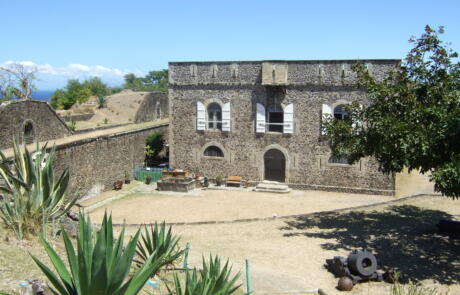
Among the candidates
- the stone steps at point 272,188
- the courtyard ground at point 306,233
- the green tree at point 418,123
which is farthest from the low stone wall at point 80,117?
the green tree at point 418,123

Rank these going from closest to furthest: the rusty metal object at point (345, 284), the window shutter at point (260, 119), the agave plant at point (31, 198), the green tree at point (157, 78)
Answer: the agave plant at point (31, 198), the rusty metal object at point (345, 284), the window shutter at point (260, 119), the green tree at point (157, 78)

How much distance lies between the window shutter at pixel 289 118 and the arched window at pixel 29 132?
1236 cm

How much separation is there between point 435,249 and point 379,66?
426 inches


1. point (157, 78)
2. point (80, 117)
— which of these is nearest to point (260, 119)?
point (80, 117)

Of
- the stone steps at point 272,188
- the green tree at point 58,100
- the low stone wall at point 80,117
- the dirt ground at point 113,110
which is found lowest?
the stone steps at point 272,188

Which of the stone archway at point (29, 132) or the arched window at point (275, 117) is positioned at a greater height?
the arched window at point (275, 117)

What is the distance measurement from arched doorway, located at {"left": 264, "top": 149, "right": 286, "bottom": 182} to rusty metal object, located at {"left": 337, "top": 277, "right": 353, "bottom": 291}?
13.7m

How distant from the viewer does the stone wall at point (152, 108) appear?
34.6 meters

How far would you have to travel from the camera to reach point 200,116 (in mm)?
23922

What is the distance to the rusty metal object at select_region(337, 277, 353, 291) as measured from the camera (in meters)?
9.74

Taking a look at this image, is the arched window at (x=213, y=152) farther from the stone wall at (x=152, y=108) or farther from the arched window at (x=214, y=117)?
the stone wall at (x=152, y=108)

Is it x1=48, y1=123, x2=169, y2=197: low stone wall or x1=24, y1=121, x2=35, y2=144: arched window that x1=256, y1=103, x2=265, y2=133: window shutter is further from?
x1=24, y1=121, x2=35, y2=144: arched window

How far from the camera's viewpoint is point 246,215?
17750 mm

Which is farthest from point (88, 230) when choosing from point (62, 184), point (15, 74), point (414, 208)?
point (15, 74)
